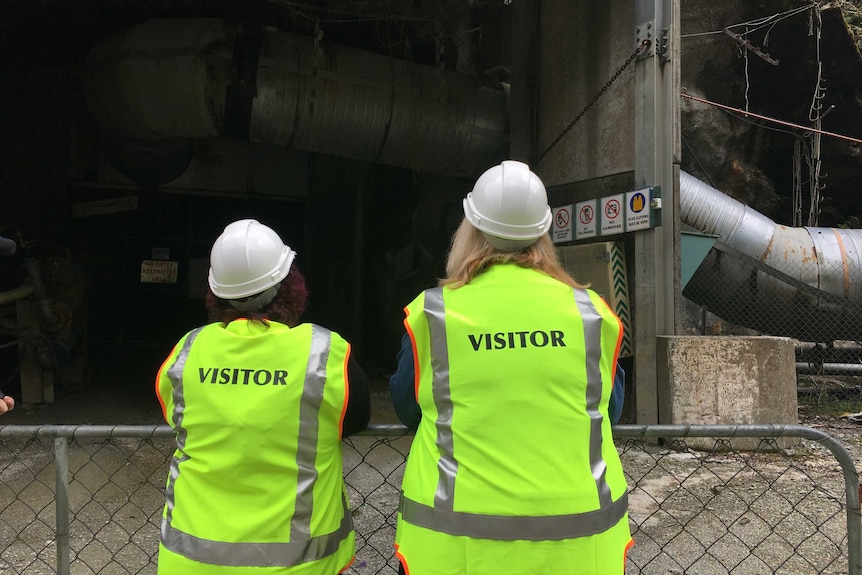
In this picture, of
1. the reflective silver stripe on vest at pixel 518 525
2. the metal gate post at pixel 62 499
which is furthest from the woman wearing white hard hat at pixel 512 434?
the metal gate post at pixel 62 499

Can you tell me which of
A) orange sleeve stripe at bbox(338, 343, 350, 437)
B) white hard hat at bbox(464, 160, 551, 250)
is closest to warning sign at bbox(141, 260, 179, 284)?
orange sleeve stripe at bbox(338, 343, 350, 437)

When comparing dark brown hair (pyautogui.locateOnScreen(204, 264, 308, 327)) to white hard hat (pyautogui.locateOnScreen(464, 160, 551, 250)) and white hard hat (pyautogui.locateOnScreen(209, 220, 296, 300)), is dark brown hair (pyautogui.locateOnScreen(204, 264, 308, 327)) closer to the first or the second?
white hard hat (pyautogui.locateOnScreen(209, 220, 296, 300))

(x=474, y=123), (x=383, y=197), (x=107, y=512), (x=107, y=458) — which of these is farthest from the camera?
(x=383, y=197)

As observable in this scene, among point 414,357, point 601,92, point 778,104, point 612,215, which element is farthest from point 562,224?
point 778,104

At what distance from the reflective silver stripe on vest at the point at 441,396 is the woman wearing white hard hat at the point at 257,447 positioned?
0.25 m

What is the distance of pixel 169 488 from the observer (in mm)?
1552

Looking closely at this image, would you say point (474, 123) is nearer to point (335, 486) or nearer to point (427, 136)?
point (427, 136)

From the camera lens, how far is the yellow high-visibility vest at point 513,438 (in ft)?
4.25

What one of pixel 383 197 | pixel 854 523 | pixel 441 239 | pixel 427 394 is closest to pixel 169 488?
pixel 427 394

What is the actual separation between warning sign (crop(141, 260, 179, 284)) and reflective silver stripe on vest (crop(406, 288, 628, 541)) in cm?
876

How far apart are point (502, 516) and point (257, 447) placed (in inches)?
22.8

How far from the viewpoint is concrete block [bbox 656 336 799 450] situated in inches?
173

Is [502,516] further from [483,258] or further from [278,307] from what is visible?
[278,307]

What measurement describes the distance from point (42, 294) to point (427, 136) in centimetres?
391
